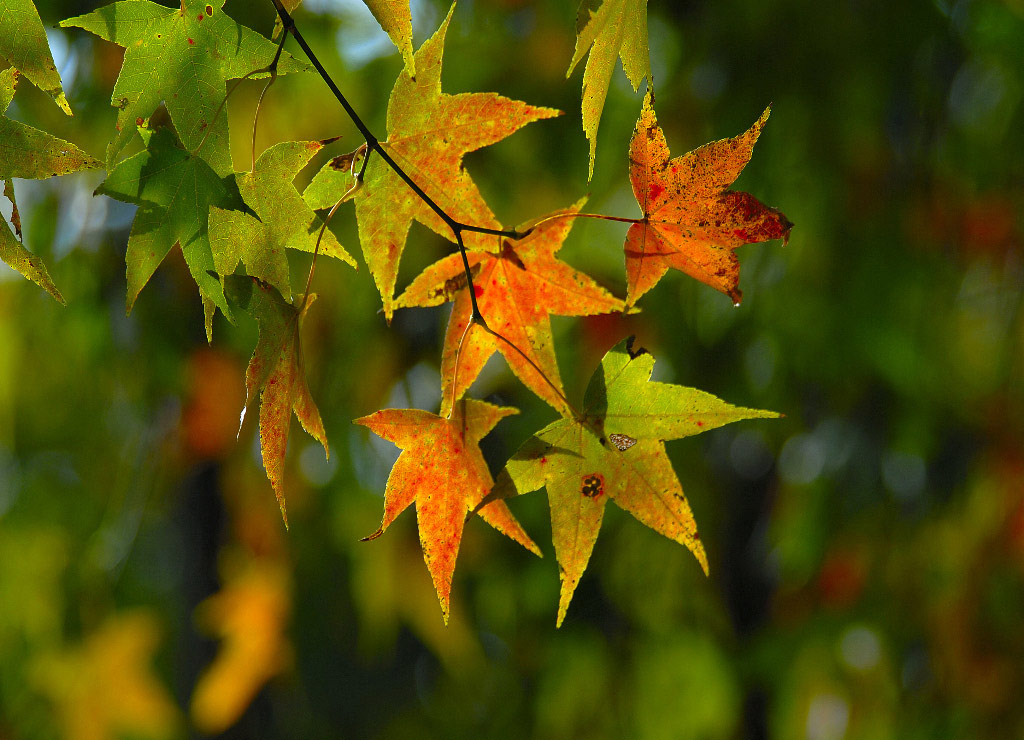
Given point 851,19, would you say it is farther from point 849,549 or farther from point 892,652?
point 892,652

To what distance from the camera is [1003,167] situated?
2000 millimetres

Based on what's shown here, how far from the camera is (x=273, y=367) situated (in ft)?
1.56

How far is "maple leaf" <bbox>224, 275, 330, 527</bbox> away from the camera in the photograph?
0.46 meters

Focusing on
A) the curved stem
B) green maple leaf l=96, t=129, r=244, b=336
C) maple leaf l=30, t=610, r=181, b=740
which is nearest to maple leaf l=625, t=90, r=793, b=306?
the curved stem

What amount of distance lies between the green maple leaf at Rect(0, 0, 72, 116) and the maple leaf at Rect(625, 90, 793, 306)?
0.98ft

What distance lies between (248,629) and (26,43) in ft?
7.28

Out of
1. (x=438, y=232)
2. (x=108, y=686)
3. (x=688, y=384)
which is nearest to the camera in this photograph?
(x=438, y=232)

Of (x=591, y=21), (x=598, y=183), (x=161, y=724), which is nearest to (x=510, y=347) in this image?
(x=591, y=21)

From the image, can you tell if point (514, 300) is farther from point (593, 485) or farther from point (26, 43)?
point (26, 43)

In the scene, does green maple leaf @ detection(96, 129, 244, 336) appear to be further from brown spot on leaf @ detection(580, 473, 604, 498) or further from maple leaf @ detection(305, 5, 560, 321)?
brown spot on leaf @ detection(580, 473, 604, 498)

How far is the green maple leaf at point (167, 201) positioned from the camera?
0.46 m

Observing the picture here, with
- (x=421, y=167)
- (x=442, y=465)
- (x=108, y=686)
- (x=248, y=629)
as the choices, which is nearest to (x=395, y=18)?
(x=421, y=167)

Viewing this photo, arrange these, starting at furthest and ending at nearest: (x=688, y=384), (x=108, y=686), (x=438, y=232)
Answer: (x=108, y=686) → (x=688, y=384) → (x=438, y=232)

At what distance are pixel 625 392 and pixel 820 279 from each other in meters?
1.56
